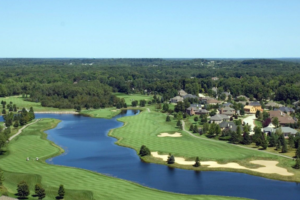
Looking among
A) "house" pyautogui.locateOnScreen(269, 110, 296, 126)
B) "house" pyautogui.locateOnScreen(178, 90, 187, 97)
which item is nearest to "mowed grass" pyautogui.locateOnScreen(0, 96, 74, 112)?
"house" pyautogui.locateOnScreen(178, 90, 187, 97)

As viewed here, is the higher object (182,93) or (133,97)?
(182,93)

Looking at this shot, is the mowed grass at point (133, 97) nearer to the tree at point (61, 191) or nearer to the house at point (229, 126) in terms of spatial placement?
the house at point (229, 126)

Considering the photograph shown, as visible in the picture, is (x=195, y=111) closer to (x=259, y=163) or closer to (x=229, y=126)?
(x=229, y=126)

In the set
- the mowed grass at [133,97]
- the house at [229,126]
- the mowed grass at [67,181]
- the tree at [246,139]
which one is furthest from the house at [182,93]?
the mowed grass at [67,181]

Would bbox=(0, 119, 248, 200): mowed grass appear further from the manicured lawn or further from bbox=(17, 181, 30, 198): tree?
the manicured lawn

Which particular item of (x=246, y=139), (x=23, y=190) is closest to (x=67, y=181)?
(x=23, y=190)

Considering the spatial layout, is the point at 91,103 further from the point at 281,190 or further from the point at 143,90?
the point at 281,190

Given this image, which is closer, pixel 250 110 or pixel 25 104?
pixel 250 110
